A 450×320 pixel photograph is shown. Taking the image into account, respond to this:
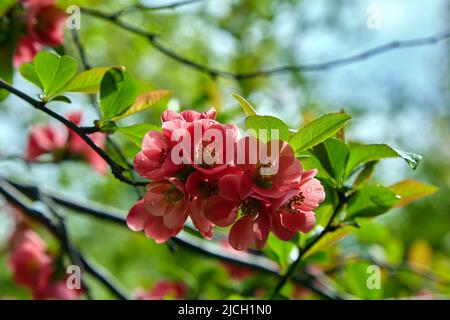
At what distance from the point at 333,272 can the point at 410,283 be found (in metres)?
0.27

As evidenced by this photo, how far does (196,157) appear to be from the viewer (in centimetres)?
66

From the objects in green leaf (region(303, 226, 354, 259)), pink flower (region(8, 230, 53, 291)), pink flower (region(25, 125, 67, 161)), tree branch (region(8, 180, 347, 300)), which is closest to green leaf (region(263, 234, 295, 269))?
green leaf (region(303, 226, 354, 259))

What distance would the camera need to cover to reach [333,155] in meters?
0.81

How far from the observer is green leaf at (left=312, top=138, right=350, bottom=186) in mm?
797

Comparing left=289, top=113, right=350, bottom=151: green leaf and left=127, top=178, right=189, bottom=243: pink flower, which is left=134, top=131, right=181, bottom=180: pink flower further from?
left=289, top=113, right=350, bottom=151: green leaf

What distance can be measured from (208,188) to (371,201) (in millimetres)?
273

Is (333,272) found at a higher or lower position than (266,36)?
lower

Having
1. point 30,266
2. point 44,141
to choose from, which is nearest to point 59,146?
point 44,141

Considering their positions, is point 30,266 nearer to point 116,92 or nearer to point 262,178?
point 116,92

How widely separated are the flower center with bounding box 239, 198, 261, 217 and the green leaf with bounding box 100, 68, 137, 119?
0.76 ft

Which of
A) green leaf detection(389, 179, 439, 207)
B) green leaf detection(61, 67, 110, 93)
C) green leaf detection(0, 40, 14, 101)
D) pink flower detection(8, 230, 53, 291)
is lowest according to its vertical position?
green leaf detection(389, 179, 439, 207)
